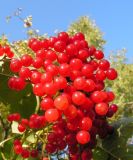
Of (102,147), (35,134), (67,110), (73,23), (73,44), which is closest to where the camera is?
(67,110)

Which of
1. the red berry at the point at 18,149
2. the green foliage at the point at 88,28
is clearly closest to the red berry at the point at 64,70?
the red berry at the point at 18,149

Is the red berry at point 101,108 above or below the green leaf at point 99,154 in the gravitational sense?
above

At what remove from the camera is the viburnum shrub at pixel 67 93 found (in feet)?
5.91

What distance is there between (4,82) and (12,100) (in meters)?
0.12

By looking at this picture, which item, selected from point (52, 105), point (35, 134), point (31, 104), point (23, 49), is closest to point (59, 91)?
point (52, 105)

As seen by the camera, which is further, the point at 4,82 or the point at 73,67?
the point at 4,82

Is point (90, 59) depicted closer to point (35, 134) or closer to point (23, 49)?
point (35, 134)

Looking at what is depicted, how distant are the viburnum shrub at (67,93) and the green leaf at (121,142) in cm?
8

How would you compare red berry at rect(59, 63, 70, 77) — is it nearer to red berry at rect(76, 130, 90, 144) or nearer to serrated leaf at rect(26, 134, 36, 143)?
red berry at rect(76, 130, 90, 144)

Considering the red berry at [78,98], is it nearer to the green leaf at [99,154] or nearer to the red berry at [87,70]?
the red berry at [87,70]

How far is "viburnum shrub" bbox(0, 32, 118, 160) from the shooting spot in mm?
1803

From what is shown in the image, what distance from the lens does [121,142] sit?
2.25m

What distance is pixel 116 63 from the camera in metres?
30.6

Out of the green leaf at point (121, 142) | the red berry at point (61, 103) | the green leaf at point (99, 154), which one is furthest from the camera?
the green leaf at point (99, 154)
